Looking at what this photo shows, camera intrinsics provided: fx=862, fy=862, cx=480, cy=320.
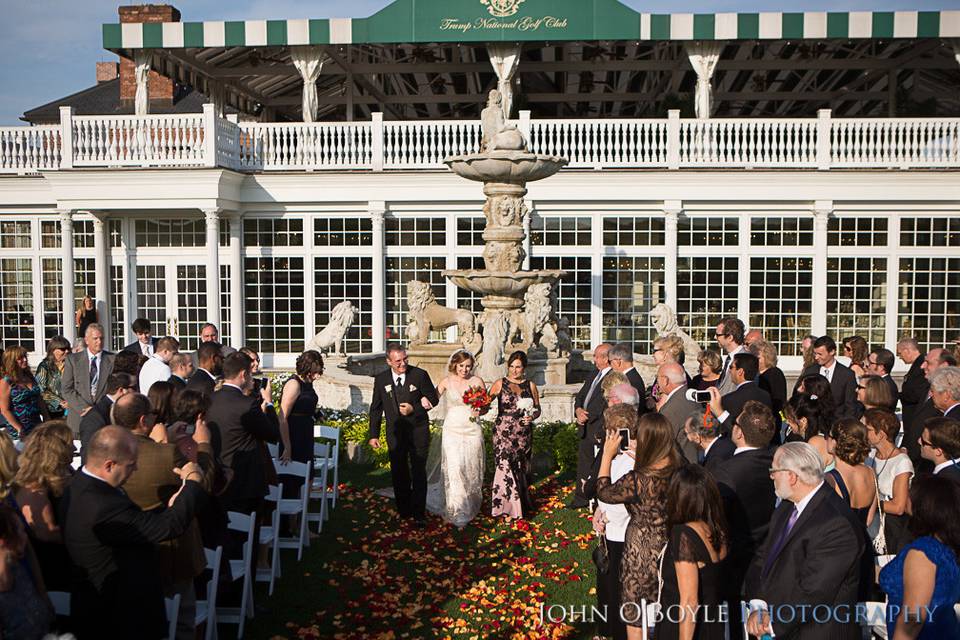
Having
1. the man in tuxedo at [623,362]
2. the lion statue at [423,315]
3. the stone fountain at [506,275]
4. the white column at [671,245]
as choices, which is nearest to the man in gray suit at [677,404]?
the man in tuxedo at [623,362]

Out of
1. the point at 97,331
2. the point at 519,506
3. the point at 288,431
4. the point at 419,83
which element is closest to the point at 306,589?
the point at 288,431

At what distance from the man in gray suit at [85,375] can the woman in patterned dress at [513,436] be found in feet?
13.6

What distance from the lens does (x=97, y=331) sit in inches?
354

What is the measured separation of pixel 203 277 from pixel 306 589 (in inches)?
535

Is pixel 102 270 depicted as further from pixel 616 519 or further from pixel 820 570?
pixel 820 570

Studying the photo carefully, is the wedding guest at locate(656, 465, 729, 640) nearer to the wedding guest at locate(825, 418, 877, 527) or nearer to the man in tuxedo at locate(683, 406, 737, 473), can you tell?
the man in tuxedo at locate(683, 406, 737, 473)

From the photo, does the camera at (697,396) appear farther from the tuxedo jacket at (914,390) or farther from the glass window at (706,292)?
the glass window at (706,292)

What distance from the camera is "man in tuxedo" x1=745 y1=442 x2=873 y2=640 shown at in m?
3.85

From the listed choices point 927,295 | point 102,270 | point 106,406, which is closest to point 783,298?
point 927,295

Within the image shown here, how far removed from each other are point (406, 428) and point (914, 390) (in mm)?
5022

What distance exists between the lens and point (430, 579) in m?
6.77

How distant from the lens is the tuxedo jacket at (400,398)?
812cm

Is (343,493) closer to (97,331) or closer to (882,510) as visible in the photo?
(97,331)

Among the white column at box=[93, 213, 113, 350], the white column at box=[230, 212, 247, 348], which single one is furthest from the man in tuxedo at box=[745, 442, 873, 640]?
the white column at box=[93, 213, 113, 350]
